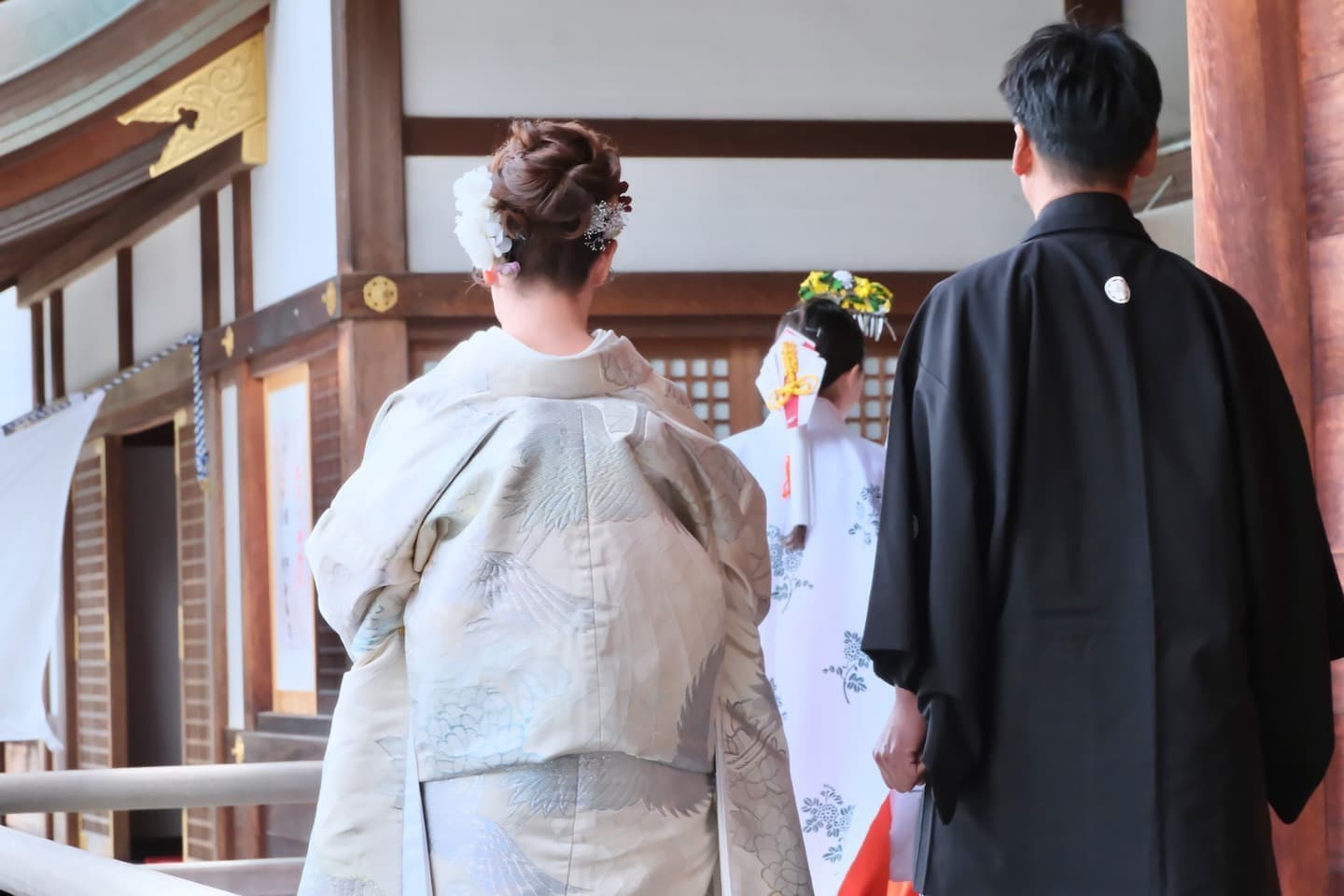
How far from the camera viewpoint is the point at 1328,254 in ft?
7.73

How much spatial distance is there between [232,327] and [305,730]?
164cm

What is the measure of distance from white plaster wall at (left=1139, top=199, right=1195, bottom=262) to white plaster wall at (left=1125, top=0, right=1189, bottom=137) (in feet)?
0.97

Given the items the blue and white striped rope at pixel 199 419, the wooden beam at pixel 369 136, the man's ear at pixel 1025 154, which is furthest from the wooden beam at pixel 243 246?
the man's ear at pixel 1025 154

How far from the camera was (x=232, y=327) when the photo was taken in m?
6.48

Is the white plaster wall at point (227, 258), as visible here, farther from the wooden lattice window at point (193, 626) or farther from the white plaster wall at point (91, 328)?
the white plaster wall at point (91, 328)

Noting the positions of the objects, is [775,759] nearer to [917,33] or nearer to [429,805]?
[429,805]

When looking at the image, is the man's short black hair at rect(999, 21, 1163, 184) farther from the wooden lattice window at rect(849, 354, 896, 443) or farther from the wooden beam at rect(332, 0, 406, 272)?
the wooden lattice window at rect(849, 354, 896, 443)

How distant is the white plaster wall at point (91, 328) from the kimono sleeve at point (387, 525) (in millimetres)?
6912

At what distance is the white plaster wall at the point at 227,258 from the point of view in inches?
266

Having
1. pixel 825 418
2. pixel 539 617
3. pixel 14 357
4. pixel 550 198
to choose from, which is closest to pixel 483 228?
pixel 550 198

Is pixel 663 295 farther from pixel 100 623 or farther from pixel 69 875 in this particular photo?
pixel 100 623

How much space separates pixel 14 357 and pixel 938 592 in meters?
9.59

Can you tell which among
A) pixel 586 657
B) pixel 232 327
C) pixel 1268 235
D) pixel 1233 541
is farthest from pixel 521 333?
pixel 232 327

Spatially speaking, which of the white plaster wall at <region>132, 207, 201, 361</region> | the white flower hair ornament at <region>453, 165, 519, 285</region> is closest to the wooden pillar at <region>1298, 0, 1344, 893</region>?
the white flower hair ornament at <region>453, 165, 519, 285</region>
